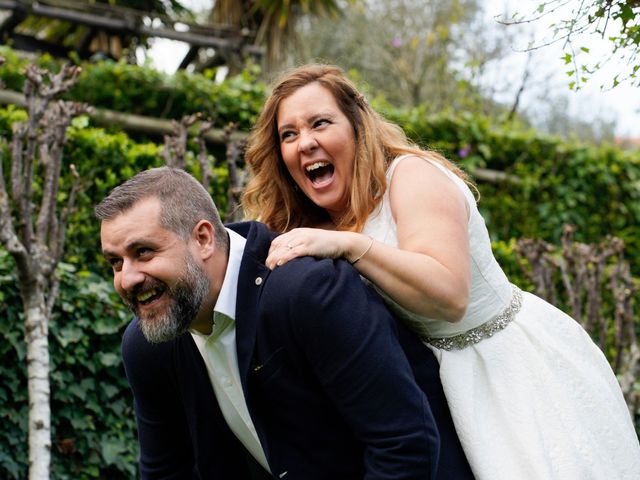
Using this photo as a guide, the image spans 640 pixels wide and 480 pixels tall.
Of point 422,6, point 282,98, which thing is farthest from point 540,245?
point 422,6

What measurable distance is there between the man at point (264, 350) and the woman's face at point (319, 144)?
0.34 m

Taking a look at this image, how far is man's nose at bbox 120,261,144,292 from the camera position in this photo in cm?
240

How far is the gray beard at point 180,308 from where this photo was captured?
7.97 ft

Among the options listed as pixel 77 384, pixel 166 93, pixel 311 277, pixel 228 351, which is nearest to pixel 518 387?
pixel 311 277

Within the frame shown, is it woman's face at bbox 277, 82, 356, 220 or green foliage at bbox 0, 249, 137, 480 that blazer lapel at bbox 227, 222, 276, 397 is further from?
green foliage at bbox 0, 249, 137, 480

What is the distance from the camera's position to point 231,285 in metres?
2.55

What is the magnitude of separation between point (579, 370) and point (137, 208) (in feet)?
4.86

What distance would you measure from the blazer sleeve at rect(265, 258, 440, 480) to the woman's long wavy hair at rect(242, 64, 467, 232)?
1.68ft

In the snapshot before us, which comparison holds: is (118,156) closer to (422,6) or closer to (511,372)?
(511,372)

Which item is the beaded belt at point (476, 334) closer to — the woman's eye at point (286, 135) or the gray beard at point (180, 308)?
the gray beard at point (180, 308)

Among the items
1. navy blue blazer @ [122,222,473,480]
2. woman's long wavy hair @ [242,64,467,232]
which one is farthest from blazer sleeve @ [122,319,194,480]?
woman's long wavy hair @ [242,64,467,232]

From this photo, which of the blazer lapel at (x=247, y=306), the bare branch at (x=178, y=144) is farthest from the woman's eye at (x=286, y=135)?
the bare branch at (x=178, y=144)

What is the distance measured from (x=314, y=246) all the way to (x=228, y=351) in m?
0.45

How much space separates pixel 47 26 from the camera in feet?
47.2
